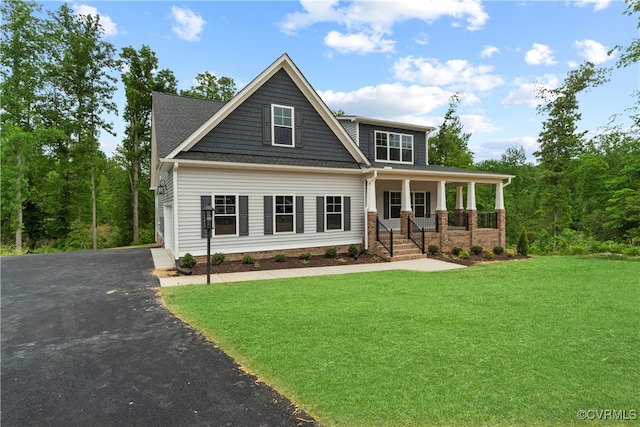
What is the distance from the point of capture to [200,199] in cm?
1089

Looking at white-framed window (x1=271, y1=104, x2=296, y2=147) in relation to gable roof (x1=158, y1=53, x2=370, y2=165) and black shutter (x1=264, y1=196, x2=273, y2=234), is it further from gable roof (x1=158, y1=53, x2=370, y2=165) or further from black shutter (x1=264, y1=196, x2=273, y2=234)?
black shutter (x1=264, y1=196, x2=273, y2=234)

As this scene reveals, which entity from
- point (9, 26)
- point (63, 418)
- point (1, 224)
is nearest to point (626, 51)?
point (63, 418)

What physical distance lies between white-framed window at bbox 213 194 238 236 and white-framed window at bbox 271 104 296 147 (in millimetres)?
3050

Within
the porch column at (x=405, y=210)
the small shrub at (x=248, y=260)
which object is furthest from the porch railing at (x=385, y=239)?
the small shrub at (x=248, y=260)

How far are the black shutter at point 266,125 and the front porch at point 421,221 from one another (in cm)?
453

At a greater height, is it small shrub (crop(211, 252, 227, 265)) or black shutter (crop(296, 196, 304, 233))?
black shutter (crop(296, 196, 304, 233))

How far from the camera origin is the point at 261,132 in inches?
492

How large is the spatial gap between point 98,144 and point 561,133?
3879cm

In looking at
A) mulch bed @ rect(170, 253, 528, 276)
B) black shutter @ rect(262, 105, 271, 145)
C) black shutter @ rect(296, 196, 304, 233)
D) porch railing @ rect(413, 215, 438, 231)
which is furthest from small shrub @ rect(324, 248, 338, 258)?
porch railing @ rect(413, 215, 438, 231)

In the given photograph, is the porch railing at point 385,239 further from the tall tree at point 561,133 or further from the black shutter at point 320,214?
the tall tree at point 561,133

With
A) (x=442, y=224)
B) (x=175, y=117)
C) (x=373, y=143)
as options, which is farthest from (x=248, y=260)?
(x=373, y=143)

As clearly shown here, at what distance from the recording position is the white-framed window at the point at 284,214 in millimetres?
12266

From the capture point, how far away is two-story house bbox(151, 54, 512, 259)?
1098 cm

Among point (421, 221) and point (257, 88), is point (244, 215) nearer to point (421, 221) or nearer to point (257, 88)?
point (257, 88)
